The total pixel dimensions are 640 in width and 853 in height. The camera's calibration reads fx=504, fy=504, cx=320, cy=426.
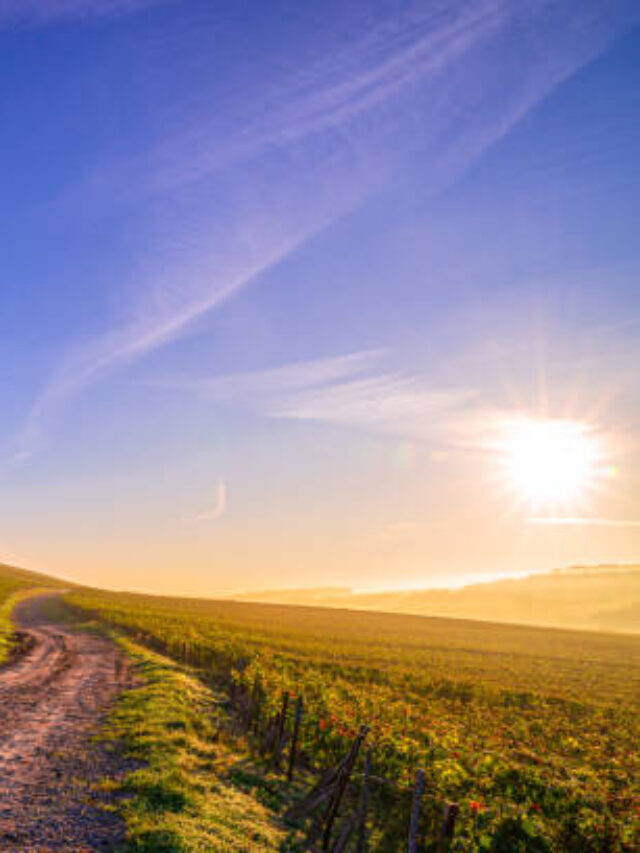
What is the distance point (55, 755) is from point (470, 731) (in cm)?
1835

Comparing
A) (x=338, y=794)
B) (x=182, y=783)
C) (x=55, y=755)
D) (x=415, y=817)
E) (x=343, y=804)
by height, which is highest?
(x=415, y=817)

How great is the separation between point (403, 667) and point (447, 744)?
34831 millimetres

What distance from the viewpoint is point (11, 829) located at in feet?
32.2

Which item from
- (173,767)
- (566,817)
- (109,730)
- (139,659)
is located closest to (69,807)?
(173,767)

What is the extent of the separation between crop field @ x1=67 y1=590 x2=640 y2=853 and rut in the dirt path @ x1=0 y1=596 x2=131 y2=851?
609cm

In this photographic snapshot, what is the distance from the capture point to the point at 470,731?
24078 millimetres

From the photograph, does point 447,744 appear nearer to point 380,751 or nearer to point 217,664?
point 380,751

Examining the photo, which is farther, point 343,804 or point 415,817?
point 343,804

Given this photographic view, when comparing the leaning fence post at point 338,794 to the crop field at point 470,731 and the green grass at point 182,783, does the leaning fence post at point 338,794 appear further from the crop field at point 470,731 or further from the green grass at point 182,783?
the crop field at point 470,731

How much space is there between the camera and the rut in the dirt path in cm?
988

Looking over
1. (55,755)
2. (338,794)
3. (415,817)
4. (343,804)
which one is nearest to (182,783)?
(338,794)

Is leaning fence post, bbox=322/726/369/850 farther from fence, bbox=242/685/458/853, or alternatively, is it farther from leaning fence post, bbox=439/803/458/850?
leaning fence post, bbox=439/803/458/850

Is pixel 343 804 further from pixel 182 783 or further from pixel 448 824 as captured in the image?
pixel 448 824

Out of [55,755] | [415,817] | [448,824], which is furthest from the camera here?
[55,755]
